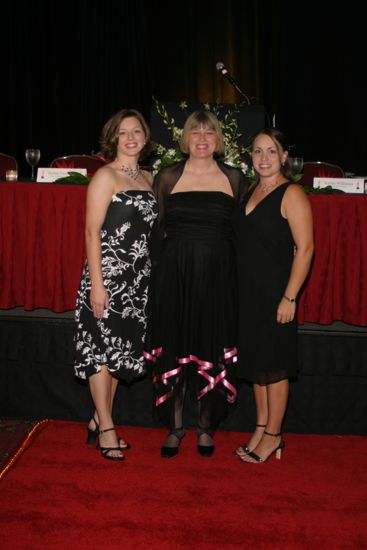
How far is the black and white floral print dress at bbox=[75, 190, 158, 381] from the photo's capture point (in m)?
2.63

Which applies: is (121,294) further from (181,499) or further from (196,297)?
(181,499)

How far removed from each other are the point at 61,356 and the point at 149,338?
0.66 meters

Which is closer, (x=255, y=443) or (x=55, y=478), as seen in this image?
(x=55, y=478)

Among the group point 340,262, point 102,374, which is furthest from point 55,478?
point 340,262

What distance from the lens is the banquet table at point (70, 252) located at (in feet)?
9.64

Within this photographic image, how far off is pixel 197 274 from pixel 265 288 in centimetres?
31

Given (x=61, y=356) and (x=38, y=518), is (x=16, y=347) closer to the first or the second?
(x=61, y=356)

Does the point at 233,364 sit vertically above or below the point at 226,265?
below

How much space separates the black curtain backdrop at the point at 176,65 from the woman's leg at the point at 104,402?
553 centimetres

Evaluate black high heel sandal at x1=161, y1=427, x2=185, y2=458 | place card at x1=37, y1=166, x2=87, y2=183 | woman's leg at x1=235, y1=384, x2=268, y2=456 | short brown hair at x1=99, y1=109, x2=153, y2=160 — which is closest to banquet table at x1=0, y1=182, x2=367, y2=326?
place card at x1=37, y1=166, x2=87, y2=183

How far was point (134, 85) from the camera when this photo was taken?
25.4 ft

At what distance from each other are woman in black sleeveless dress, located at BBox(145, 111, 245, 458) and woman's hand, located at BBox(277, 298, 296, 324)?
0.22 meters

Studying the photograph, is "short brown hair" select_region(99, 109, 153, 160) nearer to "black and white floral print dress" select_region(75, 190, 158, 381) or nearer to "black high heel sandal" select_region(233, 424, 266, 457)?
"black and white floral print dress" select_region(75, 190, 158, 381)

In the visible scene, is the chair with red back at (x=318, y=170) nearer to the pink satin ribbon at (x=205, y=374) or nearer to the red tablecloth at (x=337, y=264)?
the red tablecloth at (x=337, y=264)
